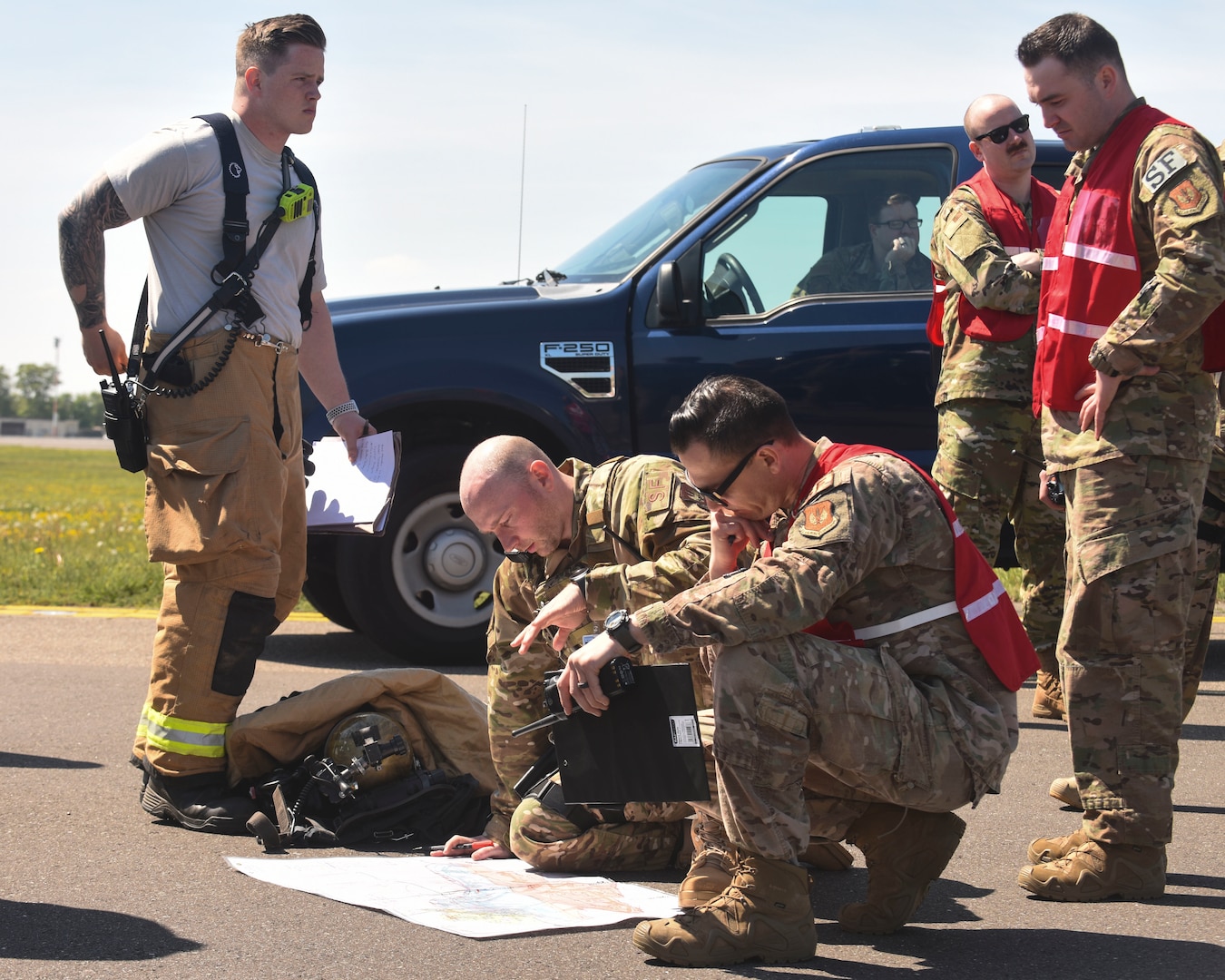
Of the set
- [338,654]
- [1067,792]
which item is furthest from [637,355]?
[1067,792]

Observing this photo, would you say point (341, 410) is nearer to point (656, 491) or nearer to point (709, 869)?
point (656, 491)

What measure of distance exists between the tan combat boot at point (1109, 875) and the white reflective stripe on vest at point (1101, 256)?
131cm

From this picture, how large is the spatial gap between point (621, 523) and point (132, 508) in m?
15.7

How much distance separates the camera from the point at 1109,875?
3.25 meters

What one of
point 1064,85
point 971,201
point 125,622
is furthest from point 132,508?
point 1064,85

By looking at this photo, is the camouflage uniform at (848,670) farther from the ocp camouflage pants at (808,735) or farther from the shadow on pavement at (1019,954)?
the shadow on pavement at (1019,954)

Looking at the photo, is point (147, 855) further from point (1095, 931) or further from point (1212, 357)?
point (1212, 357)

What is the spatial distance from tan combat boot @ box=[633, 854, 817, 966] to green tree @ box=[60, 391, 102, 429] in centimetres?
13570

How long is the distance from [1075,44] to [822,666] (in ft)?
5.22

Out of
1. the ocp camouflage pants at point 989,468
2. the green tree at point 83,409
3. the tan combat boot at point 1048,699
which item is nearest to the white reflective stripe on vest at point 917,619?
the ocp camouflage pants at point 989,468

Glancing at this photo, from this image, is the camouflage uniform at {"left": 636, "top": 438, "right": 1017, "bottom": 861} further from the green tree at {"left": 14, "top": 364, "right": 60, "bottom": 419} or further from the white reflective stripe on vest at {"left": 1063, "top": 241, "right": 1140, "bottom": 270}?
the green tree at {"left": 14, "top": 364, "right": 60, "bottom": 419}

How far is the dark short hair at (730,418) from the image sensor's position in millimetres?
2896

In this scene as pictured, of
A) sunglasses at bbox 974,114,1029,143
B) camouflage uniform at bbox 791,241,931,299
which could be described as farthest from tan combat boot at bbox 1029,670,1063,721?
sunglasses at bbox 974,114,1029,143

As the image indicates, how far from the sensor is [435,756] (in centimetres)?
405
